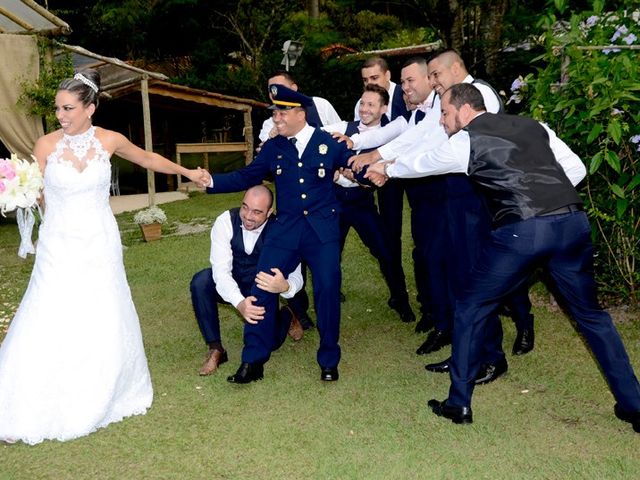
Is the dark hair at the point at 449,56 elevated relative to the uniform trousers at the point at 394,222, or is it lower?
elevated

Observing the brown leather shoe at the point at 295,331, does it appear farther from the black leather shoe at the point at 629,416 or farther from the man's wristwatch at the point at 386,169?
the black leather shoe at the point at 629,416

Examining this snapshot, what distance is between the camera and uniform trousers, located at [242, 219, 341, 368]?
532 centimetres

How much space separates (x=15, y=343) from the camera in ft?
15.1

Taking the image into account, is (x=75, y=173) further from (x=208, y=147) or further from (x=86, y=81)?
(x=208, y=147)

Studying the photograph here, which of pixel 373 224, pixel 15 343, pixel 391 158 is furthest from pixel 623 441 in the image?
pixel 15 343

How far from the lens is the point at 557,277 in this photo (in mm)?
4246

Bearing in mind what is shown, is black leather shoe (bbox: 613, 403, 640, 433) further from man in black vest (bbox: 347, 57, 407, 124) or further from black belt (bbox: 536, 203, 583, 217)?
man in black vest (bbox: 347, 57, 407, 124)

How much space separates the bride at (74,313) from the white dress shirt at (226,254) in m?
0.89

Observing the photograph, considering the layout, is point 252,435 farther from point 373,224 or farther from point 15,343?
point 373,224

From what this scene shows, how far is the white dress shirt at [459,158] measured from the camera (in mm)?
4250

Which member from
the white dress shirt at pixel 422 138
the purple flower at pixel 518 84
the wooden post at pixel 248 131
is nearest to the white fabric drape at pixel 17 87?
the wooden post at pixel 248 131

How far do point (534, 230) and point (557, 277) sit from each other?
333mm

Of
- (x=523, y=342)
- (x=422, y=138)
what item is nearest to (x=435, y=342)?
(x=523, y=342)

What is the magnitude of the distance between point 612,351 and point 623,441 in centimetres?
53
